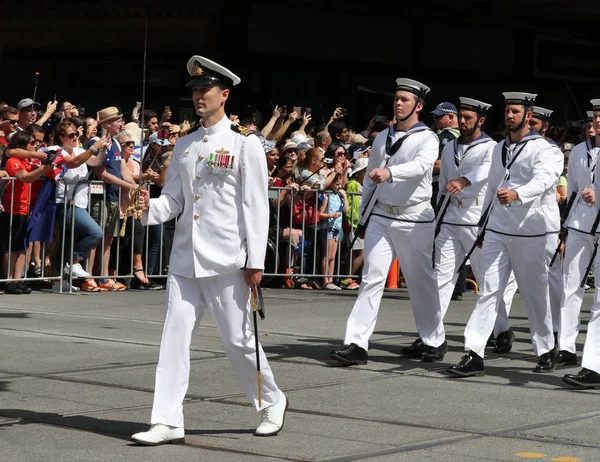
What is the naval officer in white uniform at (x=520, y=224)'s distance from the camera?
9.27 meters

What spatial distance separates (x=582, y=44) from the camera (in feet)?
86.7

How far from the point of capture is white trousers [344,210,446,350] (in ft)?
31.5

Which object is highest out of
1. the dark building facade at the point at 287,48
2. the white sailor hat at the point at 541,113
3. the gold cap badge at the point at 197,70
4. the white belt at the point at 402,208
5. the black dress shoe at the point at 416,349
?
the dark building facade at the point at 287,48

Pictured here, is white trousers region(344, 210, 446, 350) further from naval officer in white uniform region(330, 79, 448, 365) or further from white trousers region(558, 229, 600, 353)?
white trousers region(558, 229, 600, 353)

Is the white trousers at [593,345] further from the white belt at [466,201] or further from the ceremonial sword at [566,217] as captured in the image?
the white belt at [466,201]

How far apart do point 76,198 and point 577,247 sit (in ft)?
21.1

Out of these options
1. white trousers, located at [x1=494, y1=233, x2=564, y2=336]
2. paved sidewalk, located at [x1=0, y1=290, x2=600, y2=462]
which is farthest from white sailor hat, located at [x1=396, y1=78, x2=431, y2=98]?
paved sidewalk, located at [x1=0, y1=290, x2=600, y2=462]

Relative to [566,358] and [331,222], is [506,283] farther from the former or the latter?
[331,222]

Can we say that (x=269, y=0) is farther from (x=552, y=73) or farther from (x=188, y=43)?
(x=552, y=73)

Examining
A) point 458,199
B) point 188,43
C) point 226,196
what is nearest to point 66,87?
point 188,43

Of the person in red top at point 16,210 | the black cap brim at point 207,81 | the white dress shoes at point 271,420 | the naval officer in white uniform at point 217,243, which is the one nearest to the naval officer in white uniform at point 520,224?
the white dress shoes at point 271,420

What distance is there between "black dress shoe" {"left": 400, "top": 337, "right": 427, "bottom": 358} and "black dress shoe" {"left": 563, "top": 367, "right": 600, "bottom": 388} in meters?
1.56

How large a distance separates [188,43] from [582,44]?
935cm

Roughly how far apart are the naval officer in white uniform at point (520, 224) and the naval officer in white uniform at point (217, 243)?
108 inches
